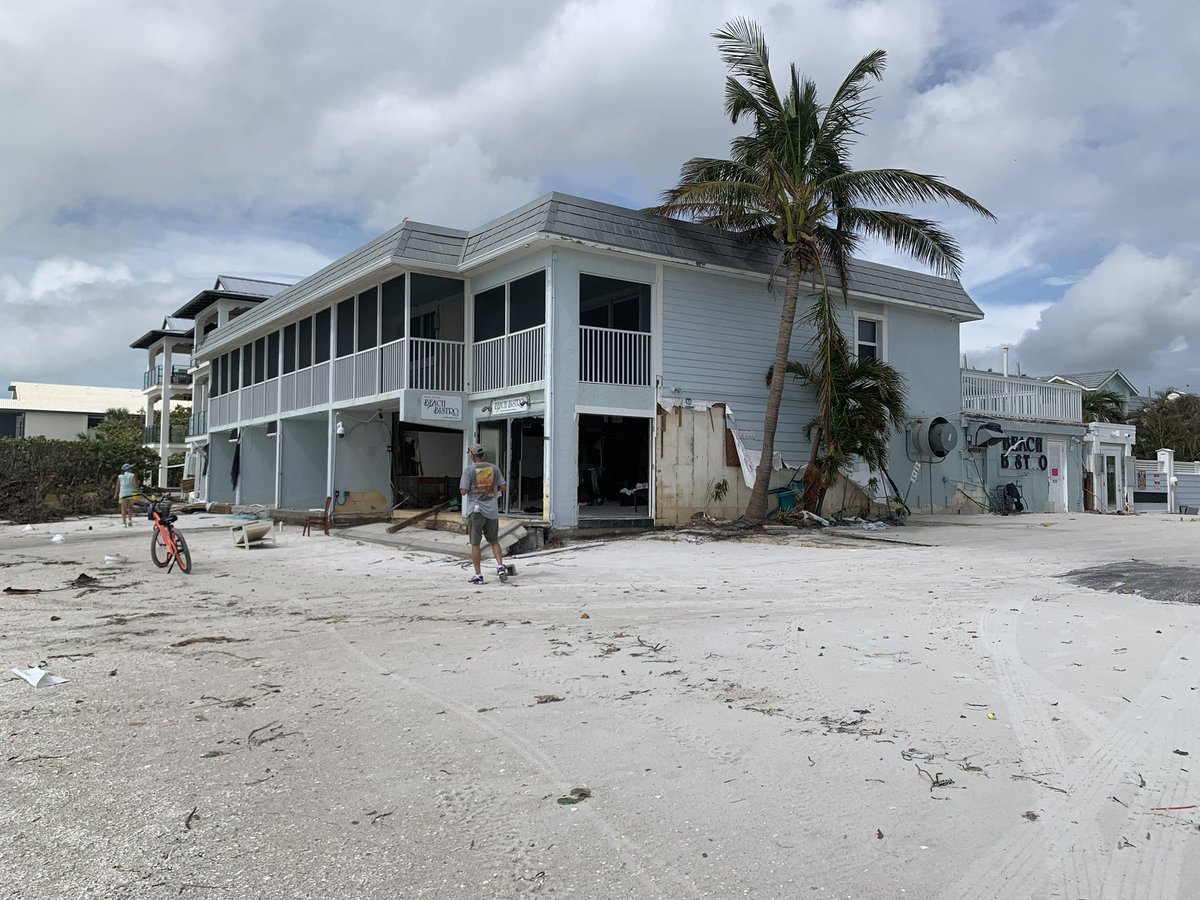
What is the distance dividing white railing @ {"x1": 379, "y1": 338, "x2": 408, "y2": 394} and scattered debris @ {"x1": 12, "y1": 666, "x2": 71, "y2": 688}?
11507 millimetres

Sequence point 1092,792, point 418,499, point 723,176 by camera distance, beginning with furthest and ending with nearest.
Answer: point 418,499 < point 723,176 < point 1092,792

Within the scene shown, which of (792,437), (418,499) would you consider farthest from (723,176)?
(418,499)

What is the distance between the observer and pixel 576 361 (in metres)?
15.0

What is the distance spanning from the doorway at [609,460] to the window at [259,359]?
445 inches

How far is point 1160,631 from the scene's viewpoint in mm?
6305

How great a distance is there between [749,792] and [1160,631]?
447 cm

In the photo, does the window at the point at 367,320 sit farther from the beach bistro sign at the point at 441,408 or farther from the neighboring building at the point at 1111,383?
the neighboring building at the point at 1111,383

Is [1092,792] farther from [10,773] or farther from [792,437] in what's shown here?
[792,437]

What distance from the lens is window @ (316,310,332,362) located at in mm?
21328

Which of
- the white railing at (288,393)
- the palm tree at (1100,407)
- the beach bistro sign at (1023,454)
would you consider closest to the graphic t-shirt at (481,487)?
the white railing at (288,393)

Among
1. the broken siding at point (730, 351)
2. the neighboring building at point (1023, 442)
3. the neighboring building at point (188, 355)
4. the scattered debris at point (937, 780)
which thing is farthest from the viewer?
the neighboring building at point (188, 355)

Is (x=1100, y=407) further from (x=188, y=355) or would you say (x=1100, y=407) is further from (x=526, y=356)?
(x=188, y=355)

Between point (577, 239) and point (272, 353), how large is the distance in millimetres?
13775

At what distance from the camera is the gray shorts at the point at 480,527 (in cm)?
988
